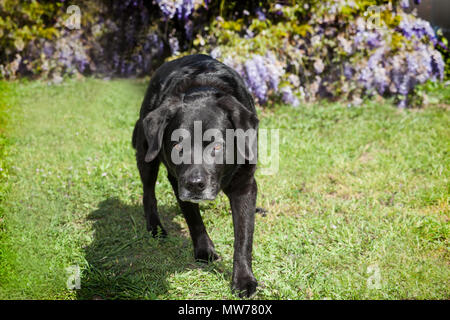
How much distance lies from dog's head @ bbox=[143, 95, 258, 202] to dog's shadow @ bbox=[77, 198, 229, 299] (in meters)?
0.65

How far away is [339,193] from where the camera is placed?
13.4ft

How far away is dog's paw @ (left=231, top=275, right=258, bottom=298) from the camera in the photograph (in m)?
2.56

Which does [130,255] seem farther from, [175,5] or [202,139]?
[175,5]

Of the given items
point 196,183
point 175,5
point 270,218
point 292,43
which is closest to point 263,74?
point 292,43

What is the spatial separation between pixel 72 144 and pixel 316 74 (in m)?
4.41

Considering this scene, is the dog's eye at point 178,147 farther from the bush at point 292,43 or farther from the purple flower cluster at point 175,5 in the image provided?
the purple flower cluster at point 175,5

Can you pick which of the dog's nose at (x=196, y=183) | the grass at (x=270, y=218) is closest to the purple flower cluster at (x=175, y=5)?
the grass at (x=270, y=218)

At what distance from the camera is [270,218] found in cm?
365

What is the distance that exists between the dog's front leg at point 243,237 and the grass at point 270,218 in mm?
93

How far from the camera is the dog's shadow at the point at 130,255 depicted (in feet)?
8.75

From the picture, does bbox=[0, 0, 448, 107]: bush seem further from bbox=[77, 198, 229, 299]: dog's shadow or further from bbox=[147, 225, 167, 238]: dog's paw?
bbox=[147, 225, 167, 238]: dog's paw

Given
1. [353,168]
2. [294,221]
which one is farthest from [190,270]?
[353,168]

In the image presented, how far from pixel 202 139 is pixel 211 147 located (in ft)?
0.23
